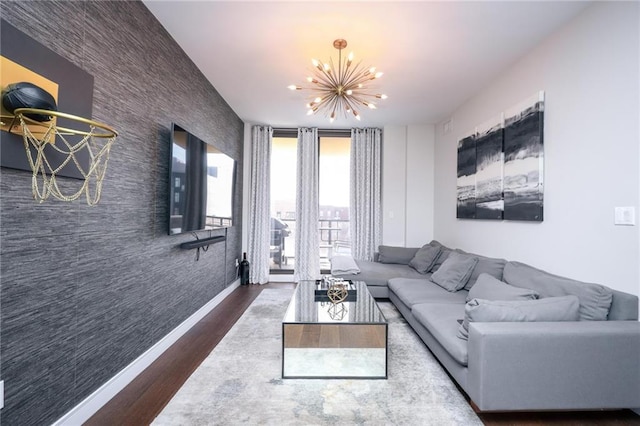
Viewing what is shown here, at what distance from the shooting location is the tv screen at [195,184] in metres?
2.51

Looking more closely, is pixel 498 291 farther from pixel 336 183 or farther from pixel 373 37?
pixel 336 183

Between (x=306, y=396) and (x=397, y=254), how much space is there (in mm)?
2970

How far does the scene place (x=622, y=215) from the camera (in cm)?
186

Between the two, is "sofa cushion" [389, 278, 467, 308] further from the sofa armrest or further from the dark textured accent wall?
the dark textured accent wall

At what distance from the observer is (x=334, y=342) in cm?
232

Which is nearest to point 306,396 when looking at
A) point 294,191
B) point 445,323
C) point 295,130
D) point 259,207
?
point 445,323

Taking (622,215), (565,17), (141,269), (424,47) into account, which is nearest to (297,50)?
(424,47)

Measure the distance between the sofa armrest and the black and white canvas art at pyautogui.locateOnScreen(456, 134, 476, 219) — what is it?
2065mm

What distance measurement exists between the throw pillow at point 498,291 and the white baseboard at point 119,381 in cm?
274

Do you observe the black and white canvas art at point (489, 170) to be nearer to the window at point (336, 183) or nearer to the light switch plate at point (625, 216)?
the light switch plate at point (625, 216)

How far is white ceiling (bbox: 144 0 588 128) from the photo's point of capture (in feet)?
7.14

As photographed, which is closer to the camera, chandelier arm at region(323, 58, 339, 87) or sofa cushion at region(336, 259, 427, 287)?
chandelier arm at region(323, 58, 339, 87)

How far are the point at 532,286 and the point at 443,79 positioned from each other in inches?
91.8

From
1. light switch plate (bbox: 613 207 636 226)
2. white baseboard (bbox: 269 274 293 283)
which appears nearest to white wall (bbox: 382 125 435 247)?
white baseboard (bbox: 269 274 293 283)
